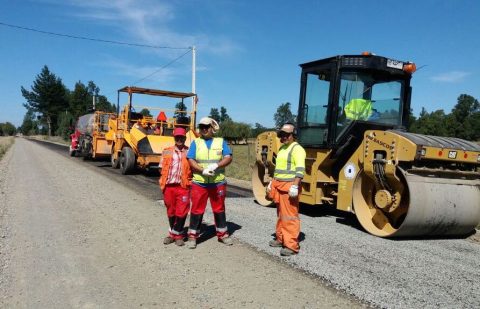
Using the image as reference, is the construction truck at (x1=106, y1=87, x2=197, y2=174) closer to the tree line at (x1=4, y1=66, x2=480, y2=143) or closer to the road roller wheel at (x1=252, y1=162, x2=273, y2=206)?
the road roller wheel at (x1=252, y1=162, x2=273, y2=206)

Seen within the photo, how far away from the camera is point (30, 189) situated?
393 inches

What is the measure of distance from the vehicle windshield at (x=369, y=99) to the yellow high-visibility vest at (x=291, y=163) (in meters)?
1.95

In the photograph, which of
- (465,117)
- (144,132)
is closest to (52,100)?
(144,132)

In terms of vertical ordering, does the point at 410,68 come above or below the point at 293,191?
above

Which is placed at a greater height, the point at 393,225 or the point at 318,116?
the point at 318,116

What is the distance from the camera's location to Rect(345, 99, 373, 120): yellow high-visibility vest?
7.14 meters

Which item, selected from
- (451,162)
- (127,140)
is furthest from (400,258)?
(127,140)

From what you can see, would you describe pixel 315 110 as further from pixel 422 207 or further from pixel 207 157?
pixel 207 157

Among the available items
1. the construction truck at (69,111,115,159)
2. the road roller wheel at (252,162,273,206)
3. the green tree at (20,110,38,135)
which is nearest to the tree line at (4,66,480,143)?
the green tree at (20,110,38,135)

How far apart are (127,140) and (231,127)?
8359cm

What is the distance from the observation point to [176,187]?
5.66 meters

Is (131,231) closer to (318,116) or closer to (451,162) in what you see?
(318,116)

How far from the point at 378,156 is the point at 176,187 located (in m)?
3.03

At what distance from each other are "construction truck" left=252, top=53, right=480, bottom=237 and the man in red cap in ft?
3.97
